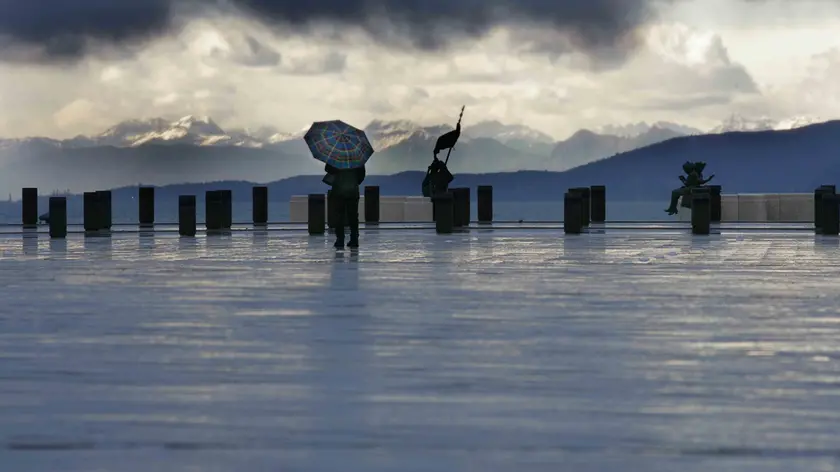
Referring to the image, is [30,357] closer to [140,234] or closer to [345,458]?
[345,458]

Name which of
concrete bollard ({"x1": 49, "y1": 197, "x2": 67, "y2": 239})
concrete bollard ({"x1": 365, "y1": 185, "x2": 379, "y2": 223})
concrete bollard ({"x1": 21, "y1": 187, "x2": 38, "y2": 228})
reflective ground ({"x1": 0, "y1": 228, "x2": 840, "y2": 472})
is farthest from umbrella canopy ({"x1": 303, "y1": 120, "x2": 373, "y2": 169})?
concrete bollard ({"x1": 21, "y1": 187, "x2": 38, "y2": 228})

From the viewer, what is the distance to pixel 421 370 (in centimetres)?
1020

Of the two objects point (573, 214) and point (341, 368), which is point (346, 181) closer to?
point (573, 214)

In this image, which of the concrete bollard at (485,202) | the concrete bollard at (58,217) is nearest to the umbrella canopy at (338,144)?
the concrete bollard at (58,217)

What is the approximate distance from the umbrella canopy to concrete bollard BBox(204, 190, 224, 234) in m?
12.1

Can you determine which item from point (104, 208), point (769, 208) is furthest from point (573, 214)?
point (769, 208)

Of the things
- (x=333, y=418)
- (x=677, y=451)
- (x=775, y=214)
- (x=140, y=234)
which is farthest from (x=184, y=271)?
(x=775, y=214)

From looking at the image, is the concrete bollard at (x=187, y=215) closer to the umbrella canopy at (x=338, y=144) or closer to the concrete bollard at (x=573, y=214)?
the concrete bollard at (x=573, y=214)

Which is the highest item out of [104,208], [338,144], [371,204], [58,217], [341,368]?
[338,144]

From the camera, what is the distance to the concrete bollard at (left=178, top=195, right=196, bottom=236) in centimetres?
3850

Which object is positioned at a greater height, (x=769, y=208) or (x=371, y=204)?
(x=371, y=204)

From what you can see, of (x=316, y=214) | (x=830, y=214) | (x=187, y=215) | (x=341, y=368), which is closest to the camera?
(x=341, y=368)

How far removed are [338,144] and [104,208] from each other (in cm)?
1643

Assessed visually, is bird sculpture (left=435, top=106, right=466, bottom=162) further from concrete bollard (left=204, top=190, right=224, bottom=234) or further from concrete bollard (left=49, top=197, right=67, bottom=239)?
concrete bollard (left=49, top=197, right=67, bottom=239)
